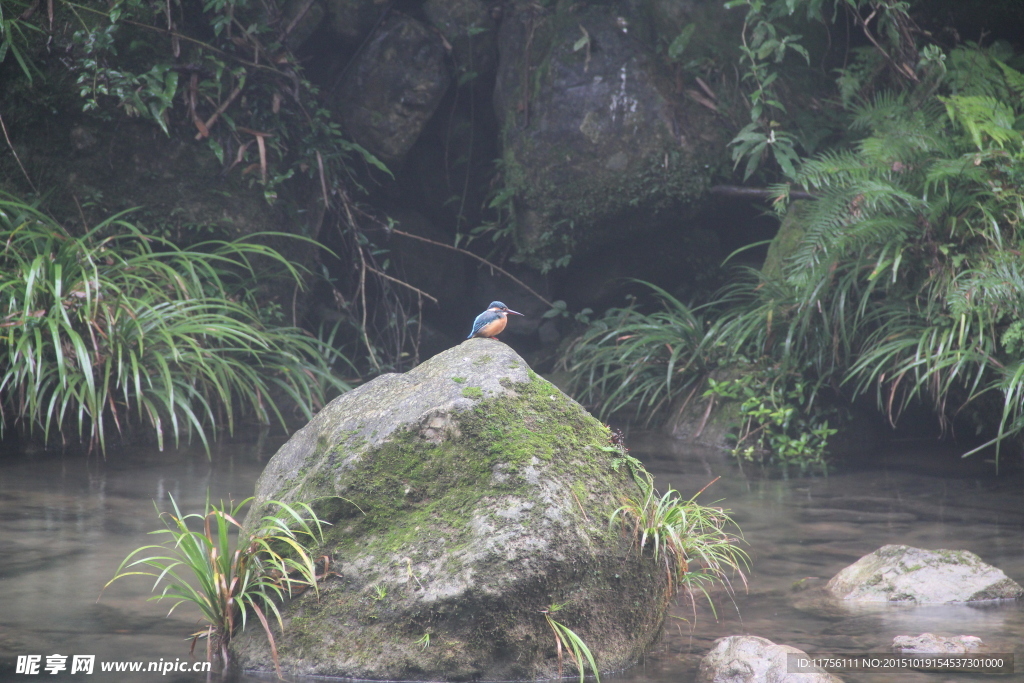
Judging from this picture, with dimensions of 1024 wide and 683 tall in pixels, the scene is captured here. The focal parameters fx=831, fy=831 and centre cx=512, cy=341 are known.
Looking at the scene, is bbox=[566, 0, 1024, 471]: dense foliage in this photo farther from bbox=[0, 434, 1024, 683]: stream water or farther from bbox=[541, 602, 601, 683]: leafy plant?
bbox=[541, 602, 601, 683]: leafy plant

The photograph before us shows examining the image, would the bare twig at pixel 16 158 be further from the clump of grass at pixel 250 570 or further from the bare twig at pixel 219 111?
the clump of grass at pixel 250 570

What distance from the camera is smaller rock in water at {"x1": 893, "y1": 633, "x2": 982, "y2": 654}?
9.27ft

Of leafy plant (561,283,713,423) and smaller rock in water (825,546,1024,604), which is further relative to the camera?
leafy plant (561,283,713,423)

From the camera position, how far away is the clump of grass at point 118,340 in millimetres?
4738

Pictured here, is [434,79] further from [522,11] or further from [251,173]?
[251,173]

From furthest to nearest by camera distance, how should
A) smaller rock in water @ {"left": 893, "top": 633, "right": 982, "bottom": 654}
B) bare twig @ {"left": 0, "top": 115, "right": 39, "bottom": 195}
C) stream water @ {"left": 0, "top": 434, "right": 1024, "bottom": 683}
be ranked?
1. bare twig @ {"left": 0, "top": 115, "right": 39, "bottom": 195}
2. stream water @ {"left": 0, "top": 434, "right": 1024, "bottom": 683}
3. smaller rock in water @ {"left": 893, "top": 633, "right": 982, "bottom": 654}

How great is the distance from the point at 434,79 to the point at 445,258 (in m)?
1.63

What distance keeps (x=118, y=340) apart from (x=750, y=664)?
3987 millimetres

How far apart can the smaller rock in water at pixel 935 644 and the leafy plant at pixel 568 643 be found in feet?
3.59

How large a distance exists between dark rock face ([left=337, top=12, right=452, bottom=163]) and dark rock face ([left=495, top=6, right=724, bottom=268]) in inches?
27.9

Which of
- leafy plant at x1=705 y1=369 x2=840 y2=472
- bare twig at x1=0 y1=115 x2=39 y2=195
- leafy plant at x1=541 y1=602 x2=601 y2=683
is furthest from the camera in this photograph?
leafy plant at x1=705 y1=369 x2=840 y2=472

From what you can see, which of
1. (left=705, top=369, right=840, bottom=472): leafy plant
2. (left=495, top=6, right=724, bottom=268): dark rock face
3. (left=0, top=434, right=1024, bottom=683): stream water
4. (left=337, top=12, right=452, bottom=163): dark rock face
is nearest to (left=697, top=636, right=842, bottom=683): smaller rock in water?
(left=0, top=434, right=1024, bottom=683): stream water

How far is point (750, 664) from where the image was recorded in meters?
2.65

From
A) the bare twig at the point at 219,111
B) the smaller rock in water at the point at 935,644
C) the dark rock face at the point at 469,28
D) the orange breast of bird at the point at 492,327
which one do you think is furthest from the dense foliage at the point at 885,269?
the bare twig at the point at 219,111
